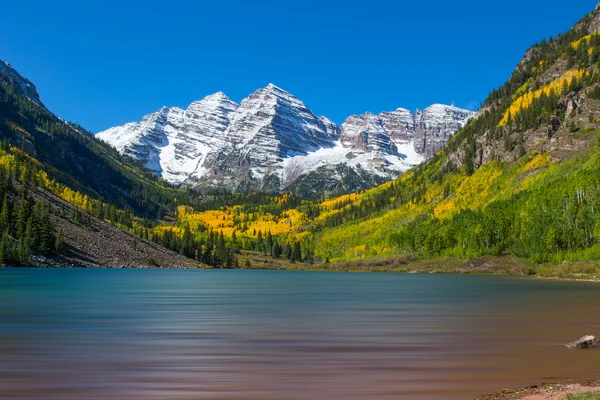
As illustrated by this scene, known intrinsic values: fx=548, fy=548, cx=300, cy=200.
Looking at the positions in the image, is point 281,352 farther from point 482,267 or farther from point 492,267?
point 482,267

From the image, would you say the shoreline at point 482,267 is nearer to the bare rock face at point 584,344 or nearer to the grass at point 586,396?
the bare rock face at point 584,344

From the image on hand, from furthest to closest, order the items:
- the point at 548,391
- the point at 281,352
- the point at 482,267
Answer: the point at 482,267 → the point at 281,352 → the point at 548,391

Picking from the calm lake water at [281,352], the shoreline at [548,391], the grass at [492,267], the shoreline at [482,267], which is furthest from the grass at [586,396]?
the grass at [492,267]

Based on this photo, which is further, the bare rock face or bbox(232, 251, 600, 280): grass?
bbox(232, 251, 600, 280): grass

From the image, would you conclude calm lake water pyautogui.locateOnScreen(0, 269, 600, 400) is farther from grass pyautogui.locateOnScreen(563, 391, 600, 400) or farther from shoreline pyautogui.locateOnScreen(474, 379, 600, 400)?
grass pyautogui.locateOnScreen(563, 391, 600, 400)

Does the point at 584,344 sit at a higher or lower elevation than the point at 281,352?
lower

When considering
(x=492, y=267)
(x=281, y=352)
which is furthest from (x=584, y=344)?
(x=492, y=267)

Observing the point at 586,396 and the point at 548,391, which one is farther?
the point at 548,391

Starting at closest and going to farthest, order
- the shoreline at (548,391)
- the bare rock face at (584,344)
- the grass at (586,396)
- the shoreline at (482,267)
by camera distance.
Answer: the grass at (586,396), the shoreline at (548,391), the bare rock face at (584,344), the shoreline at (482,267)

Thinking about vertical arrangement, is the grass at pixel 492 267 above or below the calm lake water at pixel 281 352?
above

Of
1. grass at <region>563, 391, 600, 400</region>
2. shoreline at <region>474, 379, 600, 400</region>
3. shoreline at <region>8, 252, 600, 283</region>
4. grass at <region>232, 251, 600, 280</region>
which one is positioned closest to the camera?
grass at <region>563, 391, 600, 400</region>

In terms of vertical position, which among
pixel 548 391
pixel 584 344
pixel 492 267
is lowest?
pixel 548 391

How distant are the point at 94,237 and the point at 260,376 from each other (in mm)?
184993

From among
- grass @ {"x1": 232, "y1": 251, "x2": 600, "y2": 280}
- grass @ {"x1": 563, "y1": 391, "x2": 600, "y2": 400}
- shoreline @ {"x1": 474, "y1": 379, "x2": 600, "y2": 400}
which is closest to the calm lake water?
shoreline @ {"x1": 474, "y1": 379, "x2": 600, "y2": 400}
